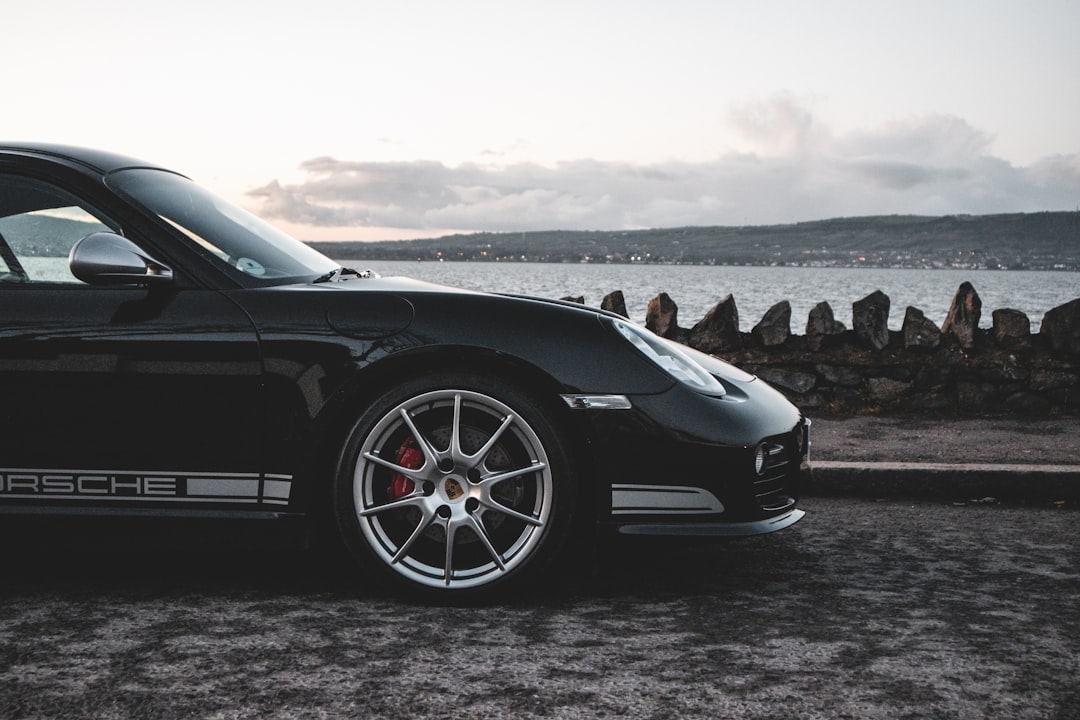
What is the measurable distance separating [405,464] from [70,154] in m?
1.53

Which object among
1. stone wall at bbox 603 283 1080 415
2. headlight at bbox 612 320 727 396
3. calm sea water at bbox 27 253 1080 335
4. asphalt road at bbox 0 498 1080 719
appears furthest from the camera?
calm sea water at bbox 27 253 1080 335

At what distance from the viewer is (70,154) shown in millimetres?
3662

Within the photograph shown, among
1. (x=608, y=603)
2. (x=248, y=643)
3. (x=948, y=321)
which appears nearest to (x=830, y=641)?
(x=608, y=603)

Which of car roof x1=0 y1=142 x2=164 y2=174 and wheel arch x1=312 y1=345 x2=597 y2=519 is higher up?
car roof x1=0 y1=142 x2=164 y2=174

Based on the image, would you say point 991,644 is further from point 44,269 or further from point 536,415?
point 44,269

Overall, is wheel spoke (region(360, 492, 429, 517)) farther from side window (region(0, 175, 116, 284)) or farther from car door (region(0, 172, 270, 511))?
side window (region(0, 175, 116, 284))

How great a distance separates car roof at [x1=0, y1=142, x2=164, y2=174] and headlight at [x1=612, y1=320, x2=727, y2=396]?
5.82 feet

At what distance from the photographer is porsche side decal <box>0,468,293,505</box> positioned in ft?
11.1

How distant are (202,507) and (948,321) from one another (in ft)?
20.9

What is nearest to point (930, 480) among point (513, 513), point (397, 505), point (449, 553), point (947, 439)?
point (947, 439)

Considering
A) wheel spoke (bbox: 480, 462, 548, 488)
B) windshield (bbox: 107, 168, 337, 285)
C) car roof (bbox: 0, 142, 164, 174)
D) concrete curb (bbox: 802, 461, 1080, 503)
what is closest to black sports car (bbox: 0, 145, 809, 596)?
wheel spoke (bbox: 480, 462, 548, 488)

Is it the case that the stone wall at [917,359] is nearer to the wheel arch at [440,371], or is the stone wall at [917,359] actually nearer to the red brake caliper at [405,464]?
the wheel arch at [440,371]

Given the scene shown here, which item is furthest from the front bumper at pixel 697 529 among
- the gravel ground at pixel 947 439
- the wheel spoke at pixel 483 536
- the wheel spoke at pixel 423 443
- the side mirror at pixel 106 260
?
the gravel ground at pixel 947 439

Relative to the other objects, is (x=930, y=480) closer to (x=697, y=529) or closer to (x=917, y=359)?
(x=917, y=359)
